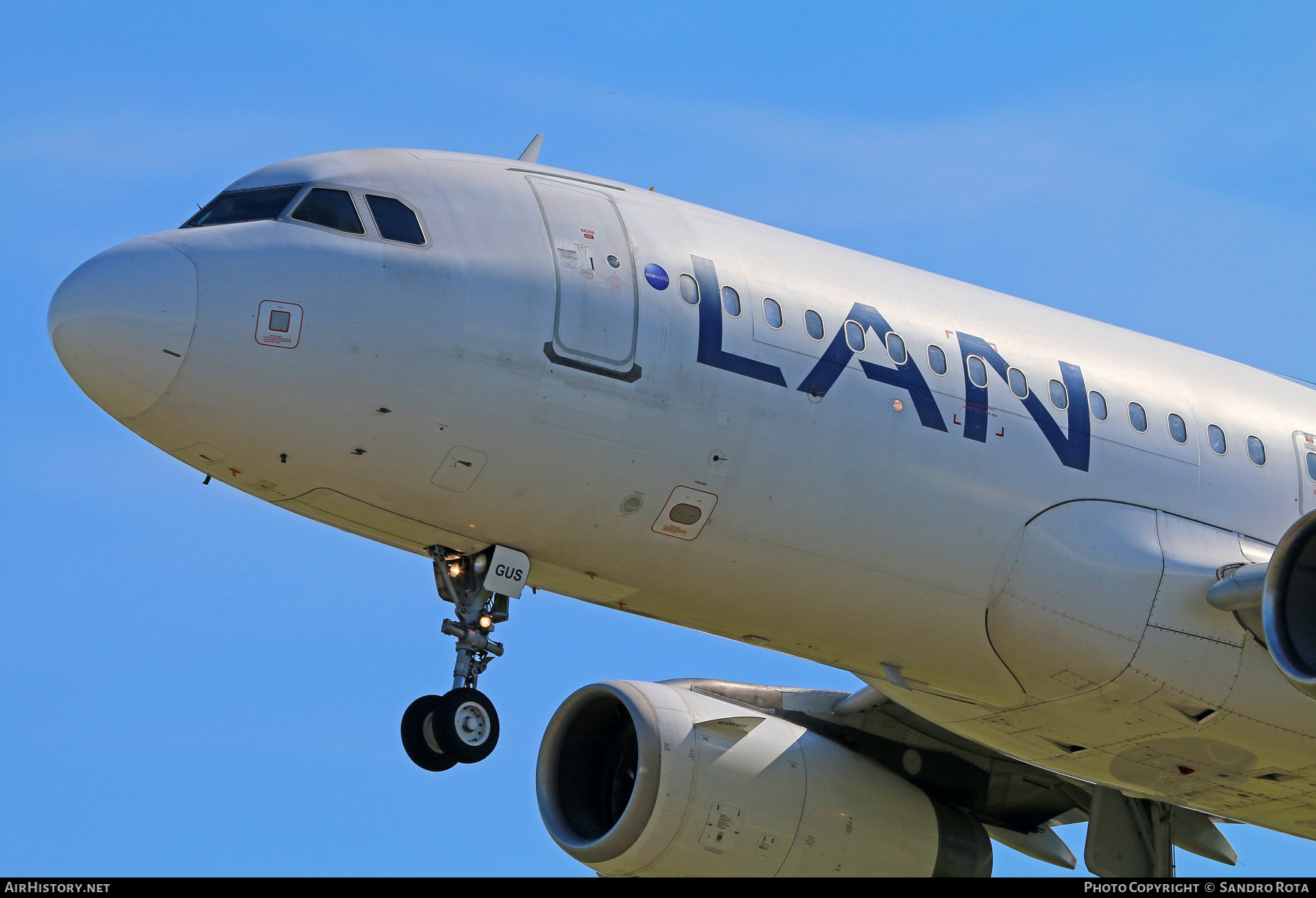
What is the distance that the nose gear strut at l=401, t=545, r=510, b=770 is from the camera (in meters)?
13.2

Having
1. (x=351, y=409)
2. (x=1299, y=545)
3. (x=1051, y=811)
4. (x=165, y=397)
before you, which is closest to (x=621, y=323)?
(x=351, y=409)

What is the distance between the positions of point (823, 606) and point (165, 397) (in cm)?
560

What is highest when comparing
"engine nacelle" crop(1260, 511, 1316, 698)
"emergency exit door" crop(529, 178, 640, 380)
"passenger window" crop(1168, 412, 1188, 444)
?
"passenger window" crop(1168, 412, 1188, 444)

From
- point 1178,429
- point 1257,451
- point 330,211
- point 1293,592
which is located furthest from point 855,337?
point 1257,451

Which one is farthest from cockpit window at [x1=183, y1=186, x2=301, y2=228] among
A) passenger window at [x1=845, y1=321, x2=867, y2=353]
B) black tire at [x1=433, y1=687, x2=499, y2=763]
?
passenger window at [x1=845, y1=321, x2=867, y2=353]

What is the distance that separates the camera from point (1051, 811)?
1995 cm

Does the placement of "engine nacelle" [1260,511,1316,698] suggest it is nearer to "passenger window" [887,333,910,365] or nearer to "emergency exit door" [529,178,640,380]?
"passenger window" [887,333,910,365]

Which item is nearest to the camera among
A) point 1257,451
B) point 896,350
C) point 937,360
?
point 896,350

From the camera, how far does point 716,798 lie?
17219 mm

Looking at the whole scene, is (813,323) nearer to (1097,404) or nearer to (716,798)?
(1097,404)

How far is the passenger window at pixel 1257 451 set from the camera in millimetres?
16578

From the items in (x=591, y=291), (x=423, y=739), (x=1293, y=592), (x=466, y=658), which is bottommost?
(x=423, y=739)

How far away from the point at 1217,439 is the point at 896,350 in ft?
11.7

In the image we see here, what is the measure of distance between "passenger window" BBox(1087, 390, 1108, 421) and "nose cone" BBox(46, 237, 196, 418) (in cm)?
787
